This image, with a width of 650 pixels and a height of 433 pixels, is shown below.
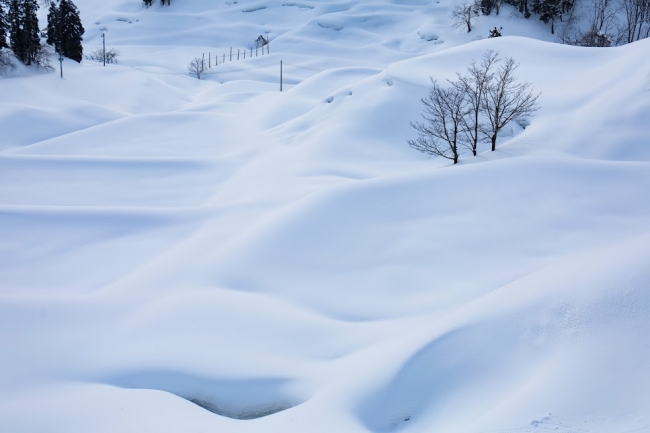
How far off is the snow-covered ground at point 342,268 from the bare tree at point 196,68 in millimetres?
21618

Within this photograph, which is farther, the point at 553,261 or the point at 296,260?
the point at 296,260

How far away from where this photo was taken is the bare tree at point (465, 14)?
49.4 meters

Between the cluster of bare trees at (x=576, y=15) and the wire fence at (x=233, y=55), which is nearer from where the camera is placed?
the cluster of bare trees at (x=576, y=15)

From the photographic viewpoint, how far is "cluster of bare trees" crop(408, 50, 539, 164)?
18906 millimetres

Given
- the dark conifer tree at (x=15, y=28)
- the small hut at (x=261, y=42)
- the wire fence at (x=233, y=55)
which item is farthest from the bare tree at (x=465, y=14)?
the dark conifer tree at (x=15, y=28)

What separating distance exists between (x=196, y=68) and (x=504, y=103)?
35.8m

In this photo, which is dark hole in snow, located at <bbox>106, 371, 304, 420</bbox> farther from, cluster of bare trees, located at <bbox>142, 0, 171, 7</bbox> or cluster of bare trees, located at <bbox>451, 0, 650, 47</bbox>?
cluster of bare trees, located at <bbox>142, 0, 171, 7</bbox>

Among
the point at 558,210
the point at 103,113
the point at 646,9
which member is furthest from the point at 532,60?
the point at 646,9

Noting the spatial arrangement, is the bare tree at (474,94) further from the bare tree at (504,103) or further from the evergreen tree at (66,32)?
the evergreen tree at (66,32)

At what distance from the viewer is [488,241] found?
11.8 meters

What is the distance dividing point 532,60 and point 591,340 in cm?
1948

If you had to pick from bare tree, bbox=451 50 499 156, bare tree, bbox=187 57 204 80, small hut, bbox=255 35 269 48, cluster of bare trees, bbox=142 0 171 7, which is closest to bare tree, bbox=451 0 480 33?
small hut, bbox=255 35 269 48

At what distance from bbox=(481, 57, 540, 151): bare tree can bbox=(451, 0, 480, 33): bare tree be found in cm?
3035

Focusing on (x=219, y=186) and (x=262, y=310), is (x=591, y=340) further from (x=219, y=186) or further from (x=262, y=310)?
(x=219, y=186)
